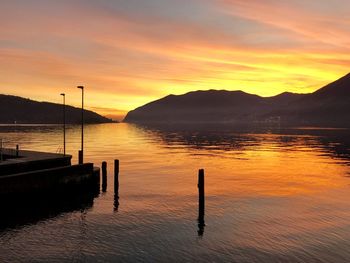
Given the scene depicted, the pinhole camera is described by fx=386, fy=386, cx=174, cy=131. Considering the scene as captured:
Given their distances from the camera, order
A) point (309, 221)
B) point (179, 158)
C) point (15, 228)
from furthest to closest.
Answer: point (179, 158) → point (309, 221) → point (15, 228)

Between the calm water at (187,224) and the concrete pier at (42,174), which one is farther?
the concrete pier at (42,174)

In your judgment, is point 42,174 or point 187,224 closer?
point 187,224

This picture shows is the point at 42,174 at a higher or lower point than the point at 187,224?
higher

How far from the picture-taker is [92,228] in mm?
29359

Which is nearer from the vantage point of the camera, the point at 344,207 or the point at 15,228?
the point at 15,228

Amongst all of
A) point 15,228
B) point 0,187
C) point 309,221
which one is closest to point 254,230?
point 309,221

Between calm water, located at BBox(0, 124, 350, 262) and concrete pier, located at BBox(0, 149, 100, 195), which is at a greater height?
concrete pier, located at BBox(0, 149, 100, 195)

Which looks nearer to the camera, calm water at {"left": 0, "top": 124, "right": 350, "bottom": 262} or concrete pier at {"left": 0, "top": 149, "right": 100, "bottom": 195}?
calm water at {"left": 0, "top": 124, "right": 350, "bottom": 262}

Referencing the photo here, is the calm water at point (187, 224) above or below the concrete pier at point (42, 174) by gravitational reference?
below

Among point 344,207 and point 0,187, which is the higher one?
point 0,187

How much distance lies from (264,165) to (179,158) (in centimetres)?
1852

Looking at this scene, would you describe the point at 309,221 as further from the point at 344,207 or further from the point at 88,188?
the point at 88,188

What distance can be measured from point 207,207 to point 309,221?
932 centimetres

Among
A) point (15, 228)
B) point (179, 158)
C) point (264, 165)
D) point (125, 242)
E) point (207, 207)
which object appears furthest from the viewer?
point (179, 158)
